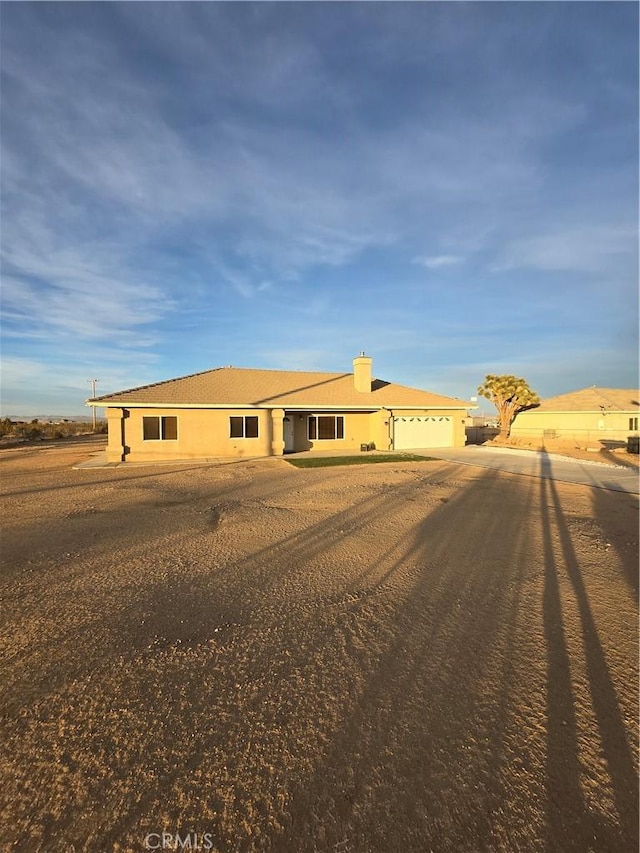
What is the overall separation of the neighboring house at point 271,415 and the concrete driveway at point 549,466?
213cm

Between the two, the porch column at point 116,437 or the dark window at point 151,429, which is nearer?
the porch column at point 116,437

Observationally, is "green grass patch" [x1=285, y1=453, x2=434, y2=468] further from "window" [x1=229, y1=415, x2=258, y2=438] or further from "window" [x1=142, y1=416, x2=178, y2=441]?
"window" [x1=142, y1=416, x2=178, y2=441]

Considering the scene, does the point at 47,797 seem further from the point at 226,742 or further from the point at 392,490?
the point at 392,490

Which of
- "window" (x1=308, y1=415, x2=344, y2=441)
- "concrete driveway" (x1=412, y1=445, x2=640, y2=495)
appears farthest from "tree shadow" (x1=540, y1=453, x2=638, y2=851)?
"window" (x1=308, y1=415, x2=344, y2=441)

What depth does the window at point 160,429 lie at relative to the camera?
19.1 m

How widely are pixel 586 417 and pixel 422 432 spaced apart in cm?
2424

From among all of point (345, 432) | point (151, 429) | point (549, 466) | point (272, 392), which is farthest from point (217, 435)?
point (549, 466)

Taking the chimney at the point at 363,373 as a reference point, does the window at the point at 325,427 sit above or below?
below

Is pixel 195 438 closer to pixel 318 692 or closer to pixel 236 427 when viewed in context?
pixel 236 427

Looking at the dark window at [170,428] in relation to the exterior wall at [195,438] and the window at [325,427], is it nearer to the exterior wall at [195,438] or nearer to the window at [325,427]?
the exterior wall at [195,438]

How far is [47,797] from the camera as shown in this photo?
2.38 m

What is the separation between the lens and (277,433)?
823 inches

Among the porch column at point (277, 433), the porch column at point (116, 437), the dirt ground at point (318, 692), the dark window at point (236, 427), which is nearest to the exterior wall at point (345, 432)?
the porch column at point (277, 433)

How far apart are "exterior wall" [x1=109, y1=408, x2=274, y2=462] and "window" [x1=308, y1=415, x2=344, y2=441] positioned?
296 centimetres
